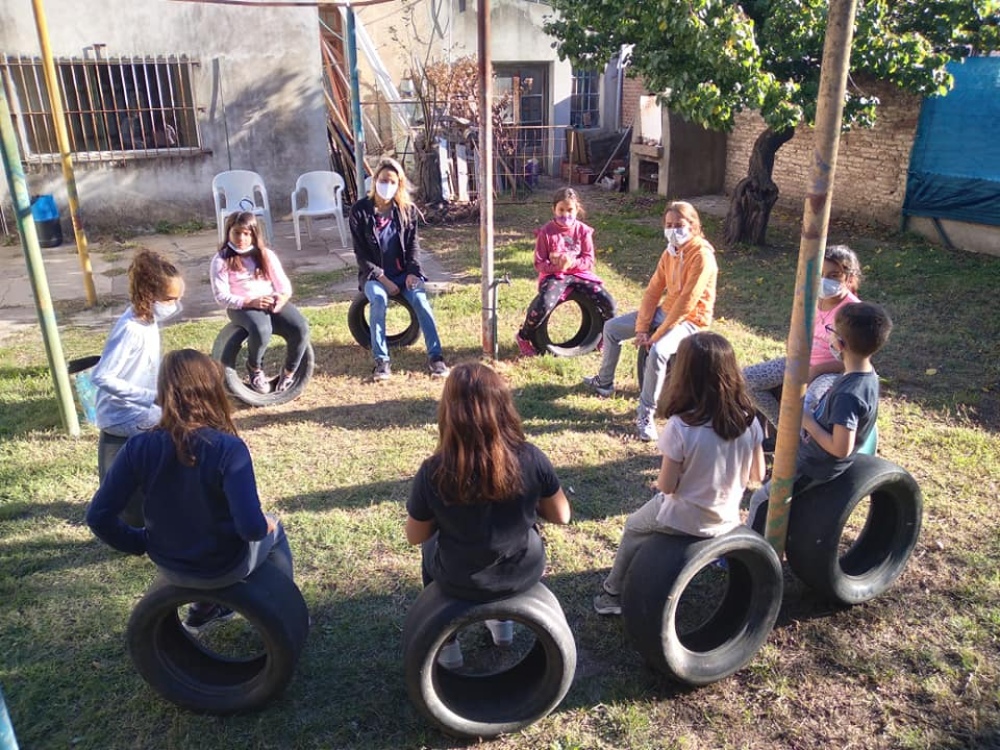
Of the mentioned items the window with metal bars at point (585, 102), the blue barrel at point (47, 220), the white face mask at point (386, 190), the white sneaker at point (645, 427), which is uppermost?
the window with metal bars at point (585, 102)

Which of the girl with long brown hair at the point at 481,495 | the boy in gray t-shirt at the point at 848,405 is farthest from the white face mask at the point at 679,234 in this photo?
the girl with long brown hair at the point at 481,495

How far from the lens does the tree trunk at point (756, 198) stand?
34.3 ft

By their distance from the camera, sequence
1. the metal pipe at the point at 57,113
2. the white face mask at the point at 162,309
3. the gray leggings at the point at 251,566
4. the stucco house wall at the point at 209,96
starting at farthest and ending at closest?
the stucco house wall at the point at 209,96 < the metal pipe at the point at 57,113 < the white face mask at the point at 162,309 < the gray leggings at the point at 251,566

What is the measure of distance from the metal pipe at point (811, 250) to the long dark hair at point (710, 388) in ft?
1.35

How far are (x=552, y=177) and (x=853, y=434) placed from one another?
14814mm

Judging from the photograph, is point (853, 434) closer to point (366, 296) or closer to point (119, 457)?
point (119, 457)

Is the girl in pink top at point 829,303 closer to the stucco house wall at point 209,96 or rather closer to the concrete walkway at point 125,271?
the concrete walkway at point 125,271

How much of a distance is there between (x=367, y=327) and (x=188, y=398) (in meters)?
4.22

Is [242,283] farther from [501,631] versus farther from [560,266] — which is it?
[501,631]

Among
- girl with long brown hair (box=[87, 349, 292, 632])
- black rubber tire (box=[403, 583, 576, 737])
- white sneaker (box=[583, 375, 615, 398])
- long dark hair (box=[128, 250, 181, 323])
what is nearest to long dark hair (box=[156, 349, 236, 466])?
girl with long brown hair (box=[87, 349, 292, 632])

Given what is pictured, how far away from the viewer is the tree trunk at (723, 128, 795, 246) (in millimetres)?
10453

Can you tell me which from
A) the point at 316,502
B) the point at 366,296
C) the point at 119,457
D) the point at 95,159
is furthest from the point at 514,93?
the point at 119,457

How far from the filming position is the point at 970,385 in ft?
19.8

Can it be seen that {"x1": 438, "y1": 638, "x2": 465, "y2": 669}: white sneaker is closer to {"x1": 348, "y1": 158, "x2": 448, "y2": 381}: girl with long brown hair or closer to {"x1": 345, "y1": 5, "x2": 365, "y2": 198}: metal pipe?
{"x1": 348, "y1": 158, "x2": 448, "y2": 381}: girl with long brown hair
